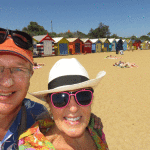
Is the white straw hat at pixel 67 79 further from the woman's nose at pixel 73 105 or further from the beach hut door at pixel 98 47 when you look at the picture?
the beach hut door at pixel 98 47

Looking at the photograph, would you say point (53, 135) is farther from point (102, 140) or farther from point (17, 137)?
point (102, 140)

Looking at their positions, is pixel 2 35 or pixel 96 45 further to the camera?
pixel 96 45

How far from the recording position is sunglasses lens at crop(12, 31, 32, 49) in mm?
1555

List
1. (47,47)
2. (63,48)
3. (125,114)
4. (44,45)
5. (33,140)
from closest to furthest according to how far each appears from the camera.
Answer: (33,140) → (125,114) → (44,45) → (47,47) → (63,48)

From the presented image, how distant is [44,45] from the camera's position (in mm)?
23156

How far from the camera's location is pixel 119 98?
5.64 meters

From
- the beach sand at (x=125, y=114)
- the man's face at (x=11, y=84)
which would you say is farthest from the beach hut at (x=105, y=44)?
the man's face at (x=11, y=84)

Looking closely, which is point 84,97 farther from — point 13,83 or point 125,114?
point 125,114

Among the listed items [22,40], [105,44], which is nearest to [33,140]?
[22,40]

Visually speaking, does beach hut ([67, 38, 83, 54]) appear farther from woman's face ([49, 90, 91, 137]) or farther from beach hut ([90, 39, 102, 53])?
woman's face ([49, 90, 91, 137])

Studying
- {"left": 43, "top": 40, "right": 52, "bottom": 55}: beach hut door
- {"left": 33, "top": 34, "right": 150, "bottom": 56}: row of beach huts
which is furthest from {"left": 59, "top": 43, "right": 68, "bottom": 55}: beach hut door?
{"left": 43, "top": 40, "right": 52, "bottom": 55}: beach hut door

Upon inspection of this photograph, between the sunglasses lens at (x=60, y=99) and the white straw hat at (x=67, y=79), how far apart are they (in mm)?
60

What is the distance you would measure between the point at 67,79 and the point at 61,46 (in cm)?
2523

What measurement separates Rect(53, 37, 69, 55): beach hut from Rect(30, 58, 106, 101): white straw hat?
24.5 meters
